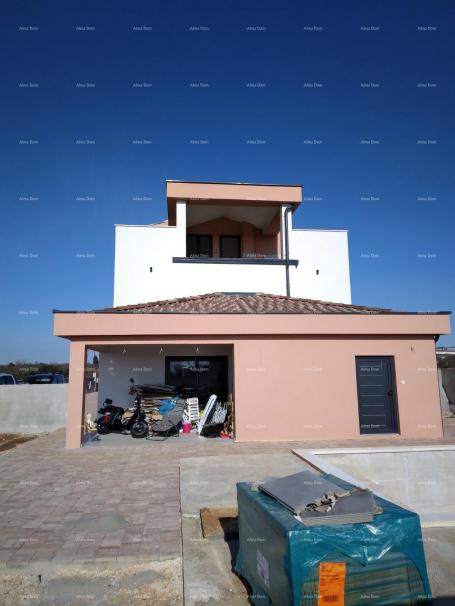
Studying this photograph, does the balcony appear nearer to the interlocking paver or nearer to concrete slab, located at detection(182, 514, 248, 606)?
the interlocking paver

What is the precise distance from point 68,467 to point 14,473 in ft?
3.08

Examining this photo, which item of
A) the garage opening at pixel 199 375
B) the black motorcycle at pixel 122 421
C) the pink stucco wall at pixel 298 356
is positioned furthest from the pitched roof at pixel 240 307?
the black motorcycle at pixel 122 421

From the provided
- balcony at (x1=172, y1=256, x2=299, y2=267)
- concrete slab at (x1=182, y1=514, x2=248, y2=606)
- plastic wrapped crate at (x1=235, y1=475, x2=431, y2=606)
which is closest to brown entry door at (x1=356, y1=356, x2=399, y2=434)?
balcony at (x1=172, y1=256, x2=299, y2=267)

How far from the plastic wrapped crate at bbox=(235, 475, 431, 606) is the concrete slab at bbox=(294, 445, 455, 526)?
16.0 ft

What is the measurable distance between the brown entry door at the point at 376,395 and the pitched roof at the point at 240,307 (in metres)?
1.45

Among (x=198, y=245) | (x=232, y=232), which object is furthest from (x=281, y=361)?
(x=232, y=232)

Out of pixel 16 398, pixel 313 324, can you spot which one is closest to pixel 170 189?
pixel 313 324

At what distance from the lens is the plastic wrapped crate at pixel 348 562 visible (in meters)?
2.73

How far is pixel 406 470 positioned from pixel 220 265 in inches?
367

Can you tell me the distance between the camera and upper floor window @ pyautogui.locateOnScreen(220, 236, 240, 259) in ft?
58.6

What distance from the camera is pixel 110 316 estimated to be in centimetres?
1017

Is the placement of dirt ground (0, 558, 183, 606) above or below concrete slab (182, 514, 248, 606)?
below

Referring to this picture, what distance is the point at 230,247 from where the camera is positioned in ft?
58.9

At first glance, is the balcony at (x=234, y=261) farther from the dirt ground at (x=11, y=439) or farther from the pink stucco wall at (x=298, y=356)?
the dirt ground at (x=11, y=439)
